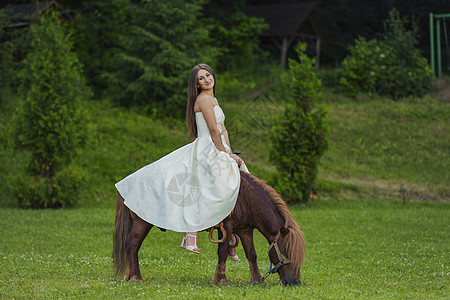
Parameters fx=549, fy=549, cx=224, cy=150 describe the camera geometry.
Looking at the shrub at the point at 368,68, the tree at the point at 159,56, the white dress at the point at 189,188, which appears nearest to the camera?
the white dress at the point at 189,188

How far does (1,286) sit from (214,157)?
8.35 feet

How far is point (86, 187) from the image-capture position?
1438 centimetres

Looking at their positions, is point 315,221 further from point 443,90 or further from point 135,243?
point 443,90

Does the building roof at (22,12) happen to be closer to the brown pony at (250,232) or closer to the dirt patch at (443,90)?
the dirt patch at (443,90)

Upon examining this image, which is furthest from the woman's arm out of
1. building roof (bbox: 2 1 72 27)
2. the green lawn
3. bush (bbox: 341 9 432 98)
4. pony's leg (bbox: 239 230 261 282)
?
bush (bbox: 341 9 432 98)

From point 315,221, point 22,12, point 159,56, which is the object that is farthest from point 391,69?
point 22,12

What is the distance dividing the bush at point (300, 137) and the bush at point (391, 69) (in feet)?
30.6

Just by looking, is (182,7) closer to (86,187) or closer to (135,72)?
(135,72)

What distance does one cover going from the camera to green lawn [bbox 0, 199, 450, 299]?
17.3 feet

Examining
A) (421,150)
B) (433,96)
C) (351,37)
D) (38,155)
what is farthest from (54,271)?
(351,37)

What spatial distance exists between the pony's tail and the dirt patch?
18107mm

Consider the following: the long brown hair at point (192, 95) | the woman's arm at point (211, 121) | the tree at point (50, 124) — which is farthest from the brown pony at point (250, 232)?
the tree at point (50, 124)

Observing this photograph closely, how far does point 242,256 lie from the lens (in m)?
8.83

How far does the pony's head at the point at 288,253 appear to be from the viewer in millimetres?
5286
